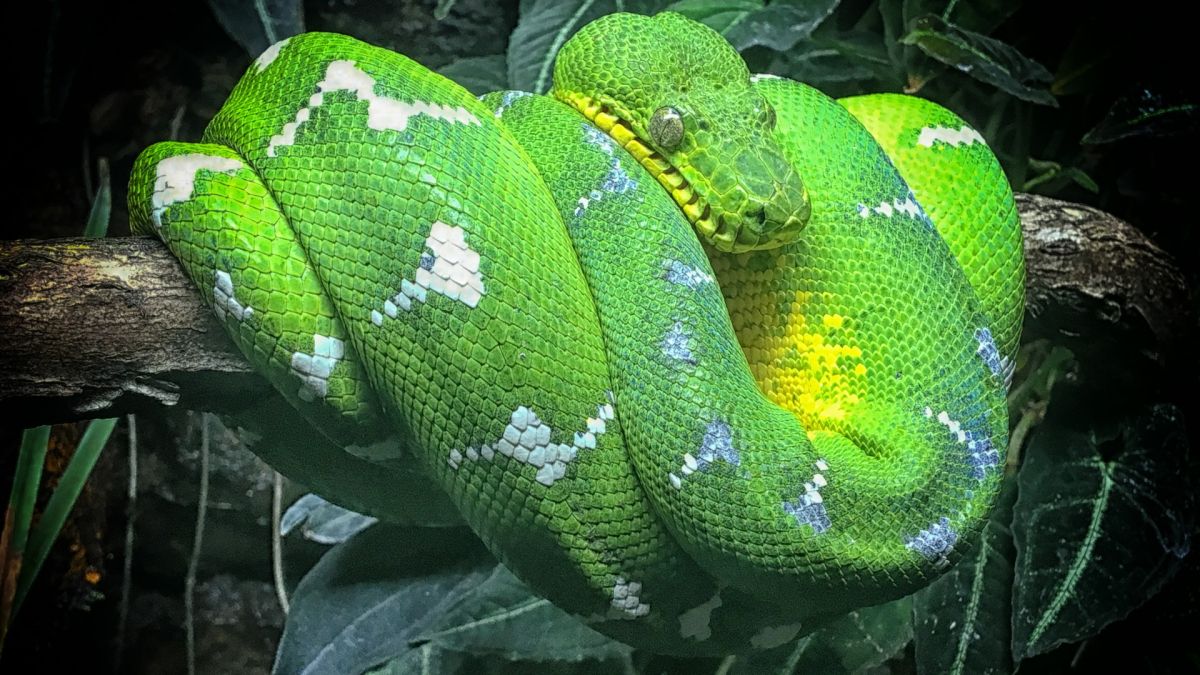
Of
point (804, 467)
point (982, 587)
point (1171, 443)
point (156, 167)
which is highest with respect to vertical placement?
point (156, 167)

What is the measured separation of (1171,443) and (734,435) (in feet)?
5.74

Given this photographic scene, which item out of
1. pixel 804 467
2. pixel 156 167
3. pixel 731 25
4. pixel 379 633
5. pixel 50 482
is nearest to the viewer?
pixel 804 467

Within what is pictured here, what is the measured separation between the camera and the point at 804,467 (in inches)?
50.4

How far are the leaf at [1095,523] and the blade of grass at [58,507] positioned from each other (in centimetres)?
247

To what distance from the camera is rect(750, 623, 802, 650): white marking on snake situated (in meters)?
1.52

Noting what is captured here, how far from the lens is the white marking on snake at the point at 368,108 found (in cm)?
138

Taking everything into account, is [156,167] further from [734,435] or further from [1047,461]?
[1047,461]

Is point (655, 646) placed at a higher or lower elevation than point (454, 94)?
lower

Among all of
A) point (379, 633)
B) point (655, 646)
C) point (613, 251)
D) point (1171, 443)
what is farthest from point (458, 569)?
point (1171, 443)

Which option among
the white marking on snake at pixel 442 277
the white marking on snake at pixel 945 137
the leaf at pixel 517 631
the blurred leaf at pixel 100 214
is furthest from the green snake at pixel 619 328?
the blurred leaf at pixel 100 214

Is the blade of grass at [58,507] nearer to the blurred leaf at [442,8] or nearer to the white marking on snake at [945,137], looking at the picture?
the blurred leaf at [442,8]

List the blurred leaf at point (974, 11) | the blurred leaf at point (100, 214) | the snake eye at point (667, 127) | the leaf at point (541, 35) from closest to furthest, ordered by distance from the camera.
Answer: the snake eye at point (667, 127), the leaf at point (541, 35), the blurred leaf at point (100, 214), the blurred leaf at point (974, 11)

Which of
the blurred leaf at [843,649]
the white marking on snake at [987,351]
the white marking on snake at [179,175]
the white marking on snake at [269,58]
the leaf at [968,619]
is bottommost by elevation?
the blurred leaf at [843,649]

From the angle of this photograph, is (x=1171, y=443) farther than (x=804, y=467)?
Yes
